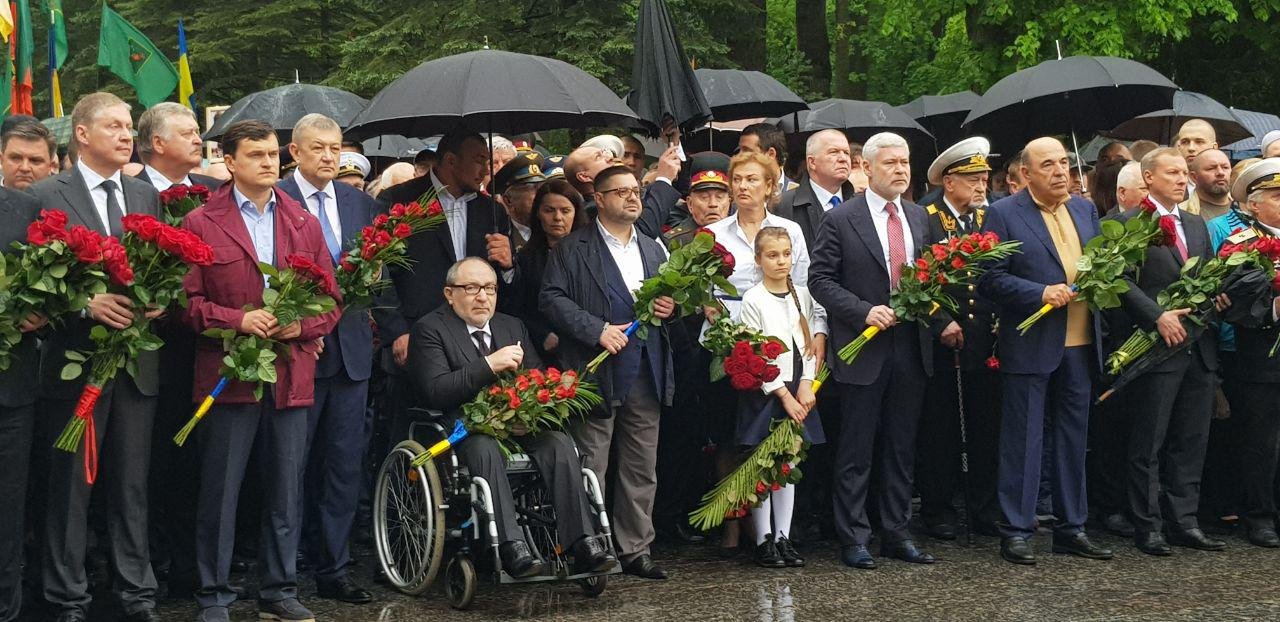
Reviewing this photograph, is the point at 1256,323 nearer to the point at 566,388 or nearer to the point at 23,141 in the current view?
the point at 566,388

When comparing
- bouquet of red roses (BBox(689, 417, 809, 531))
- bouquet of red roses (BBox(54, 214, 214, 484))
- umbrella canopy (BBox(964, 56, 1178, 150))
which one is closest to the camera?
bouquet of red roses (BBox(54, 214, 214, 484))

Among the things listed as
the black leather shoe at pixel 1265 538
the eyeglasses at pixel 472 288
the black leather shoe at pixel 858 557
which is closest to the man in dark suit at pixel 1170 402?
the black leather shoe at pixel 1265 538

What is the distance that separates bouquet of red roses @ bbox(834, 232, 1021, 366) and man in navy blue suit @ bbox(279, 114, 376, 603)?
9.14ft

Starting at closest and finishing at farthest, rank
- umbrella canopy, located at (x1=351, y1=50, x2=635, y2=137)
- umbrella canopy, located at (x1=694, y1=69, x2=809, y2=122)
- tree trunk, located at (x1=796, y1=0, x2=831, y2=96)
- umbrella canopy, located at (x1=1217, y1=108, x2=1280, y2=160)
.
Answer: umbrella canopy, located at (x1=351, y1=50, x2=635, y2=137), umbrella canopy, located at (x1=694, y1=69, x2=809, y2=122), umbrella canopy, located at (x1=1217, y1=108, x2=1280, y2=160), tree trunk, located at (x1=796, y1=0, x2=831, y2=96)

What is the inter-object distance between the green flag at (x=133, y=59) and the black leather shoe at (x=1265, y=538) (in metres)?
10.7

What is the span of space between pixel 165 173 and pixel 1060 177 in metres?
5.03

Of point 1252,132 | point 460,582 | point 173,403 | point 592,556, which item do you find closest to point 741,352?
point 592,556

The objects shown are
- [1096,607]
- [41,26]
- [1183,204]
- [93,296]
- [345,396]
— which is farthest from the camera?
[41,26]

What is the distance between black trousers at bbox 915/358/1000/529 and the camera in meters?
9.70

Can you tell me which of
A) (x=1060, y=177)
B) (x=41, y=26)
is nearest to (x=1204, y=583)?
(x=1060, y=177)

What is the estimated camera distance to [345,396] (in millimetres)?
8078

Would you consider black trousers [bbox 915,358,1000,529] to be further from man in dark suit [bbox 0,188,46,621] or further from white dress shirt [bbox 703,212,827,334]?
man in dark suit [bbox 0,188,46,621]

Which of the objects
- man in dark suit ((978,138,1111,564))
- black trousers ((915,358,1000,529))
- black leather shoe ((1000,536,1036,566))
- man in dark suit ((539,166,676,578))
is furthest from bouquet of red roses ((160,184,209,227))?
black leather shoe ((1000,536,1036,566))

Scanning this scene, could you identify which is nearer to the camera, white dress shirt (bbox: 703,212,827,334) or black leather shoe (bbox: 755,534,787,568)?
black leather shoe (bbox: 755,534,787,568)
